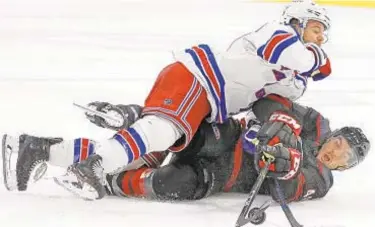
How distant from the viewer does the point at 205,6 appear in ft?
24.3

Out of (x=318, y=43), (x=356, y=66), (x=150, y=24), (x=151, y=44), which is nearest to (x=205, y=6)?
(x=150, y=24)

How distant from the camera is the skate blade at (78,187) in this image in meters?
1.88

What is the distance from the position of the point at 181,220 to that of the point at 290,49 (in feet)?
1.72

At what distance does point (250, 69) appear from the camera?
221 centimetres

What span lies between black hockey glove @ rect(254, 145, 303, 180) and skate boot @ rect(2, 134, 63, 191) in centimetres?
50

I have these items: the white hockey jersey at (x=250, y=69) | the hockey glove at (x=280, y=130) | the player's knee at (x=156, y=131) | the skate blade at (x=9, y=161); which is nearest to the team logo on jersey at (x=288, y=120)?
the hockey glove at (x=280, y=130)

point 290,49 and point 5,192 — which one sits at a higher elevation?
point 290,49

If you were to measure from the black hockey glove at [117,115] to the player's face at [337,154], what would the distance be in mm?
517

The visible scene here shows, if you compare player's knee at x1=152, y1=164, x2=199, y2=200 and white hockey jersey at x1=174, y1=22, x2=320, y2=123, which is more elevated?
white hockey jersey at x1=174, y1=22, x2=320, y2=123

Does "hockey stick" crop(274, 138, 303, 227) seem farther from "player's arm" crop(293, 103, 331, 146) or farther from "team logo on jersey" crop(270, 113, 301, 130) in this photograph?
"player's arm" crop(293, 103, 331, 146)

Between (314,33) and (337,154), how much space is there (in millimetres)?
357

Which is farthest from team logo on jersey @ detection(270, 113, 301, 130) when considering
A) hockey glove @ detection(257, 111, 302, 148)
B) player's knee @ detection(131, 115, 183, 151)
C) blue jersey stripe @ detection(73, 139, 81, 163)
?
blue jersey stripe @ detection(73, 139, 81, 163)

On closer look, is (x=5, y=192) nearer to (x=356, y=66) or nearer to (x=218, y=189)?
(x=218, y=189)

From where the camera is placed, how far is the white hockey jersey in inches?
84.6
